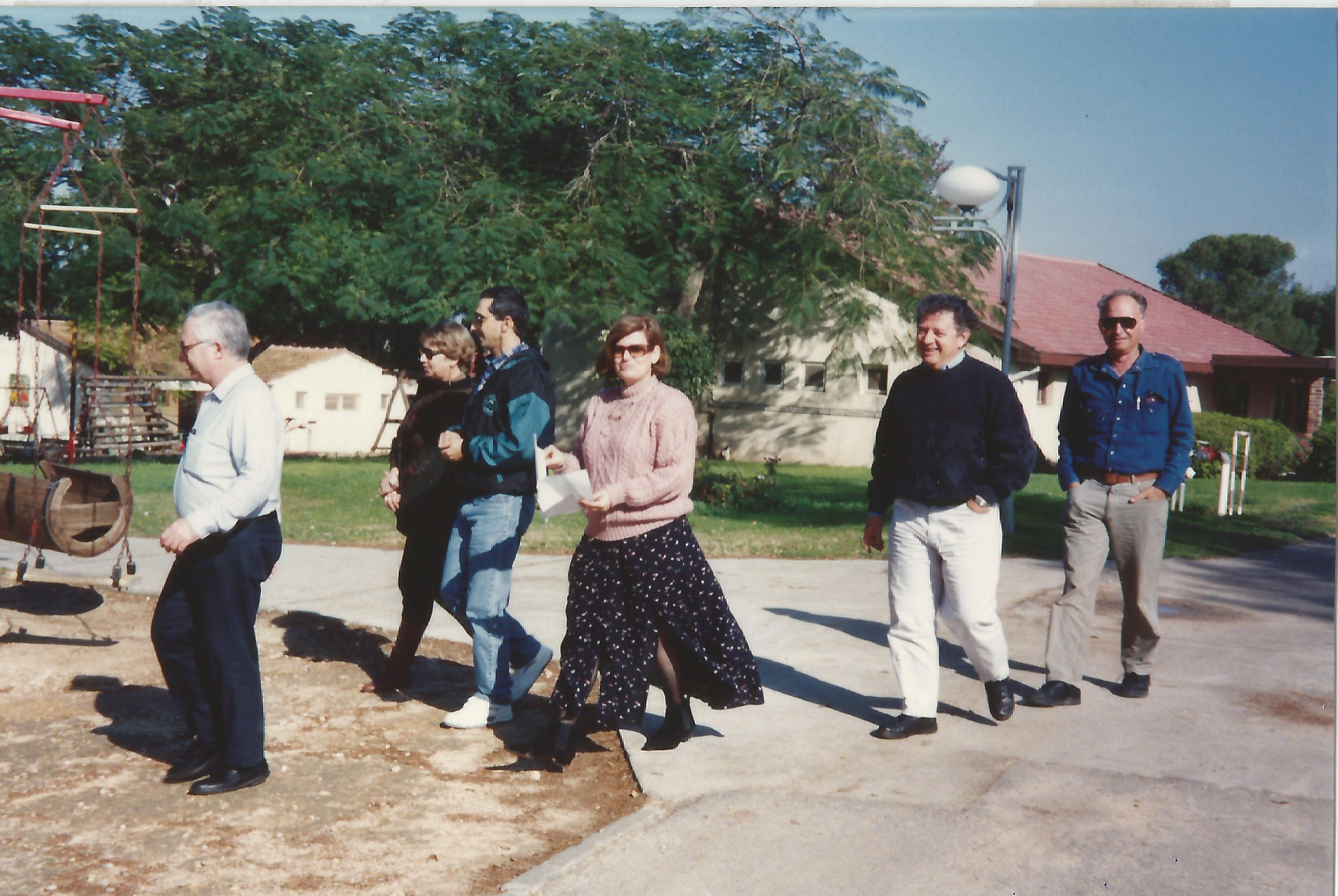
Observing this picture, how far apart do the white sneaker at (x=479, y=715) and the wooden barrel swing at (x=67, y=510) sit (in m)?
2.13

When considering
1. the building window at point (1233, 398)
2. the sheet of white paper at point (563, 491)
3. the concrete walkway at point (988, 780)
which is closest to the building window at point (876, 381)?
the building window at point (1233, 398)

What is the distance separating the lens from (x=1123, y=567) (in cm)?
571

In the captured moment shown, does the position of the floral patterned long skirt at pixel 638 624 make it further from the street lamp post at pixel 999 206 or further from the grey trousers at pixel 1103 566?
the street lamp post at pixel 999 206

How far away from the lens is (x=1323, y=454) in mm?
19125

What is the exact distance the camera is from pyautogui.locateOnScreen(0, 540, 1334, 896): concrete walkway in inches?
142

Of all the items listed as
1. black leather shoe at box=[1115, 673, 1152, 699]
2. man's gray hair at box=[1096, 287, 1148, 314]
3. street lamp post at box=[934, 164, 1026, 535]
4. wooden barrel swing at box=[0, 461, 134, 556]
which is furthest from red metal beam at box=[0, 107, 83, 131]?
street lamp post at box=[934, 164, 1026, 535]

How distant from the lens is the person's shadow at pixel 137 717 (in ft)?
16.0

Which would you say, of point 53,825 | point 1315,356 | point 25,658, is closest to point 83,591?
point 25,658

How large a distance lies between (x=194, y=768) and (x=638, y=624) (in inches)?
67.2

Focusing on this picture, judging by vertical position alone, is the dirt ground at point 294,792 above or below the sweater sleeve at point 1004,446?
below

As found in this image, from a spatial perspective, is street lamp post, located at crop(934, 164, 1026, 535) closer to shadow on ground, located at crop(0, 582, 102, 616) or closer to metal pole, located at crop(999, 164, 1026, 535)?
metal pole, located at crop(999, 164, 1026, 535)

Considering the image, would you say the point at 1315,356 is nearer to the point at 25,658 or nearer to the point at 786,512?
the point at 786,512

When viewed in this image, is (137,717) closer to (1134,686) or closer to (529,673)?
(529,673)

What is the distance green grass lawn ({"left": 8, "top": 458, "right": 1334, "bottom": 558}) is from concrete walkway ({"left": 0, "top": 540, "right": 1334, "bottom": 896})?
381cm
